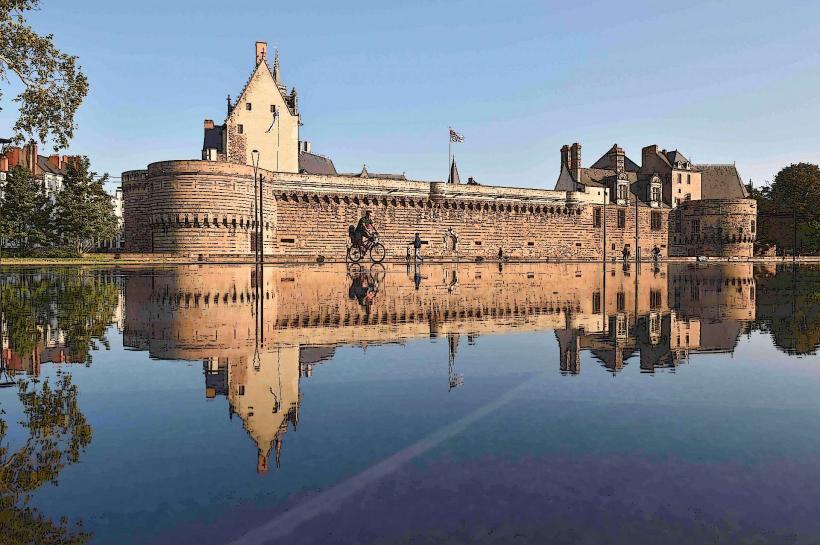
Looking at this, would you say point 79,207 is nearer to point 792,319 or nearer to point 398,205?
point 398,205

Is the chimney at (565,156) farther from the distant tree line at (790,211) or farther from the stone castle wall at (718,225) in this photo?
the distant tree line at (790,211)

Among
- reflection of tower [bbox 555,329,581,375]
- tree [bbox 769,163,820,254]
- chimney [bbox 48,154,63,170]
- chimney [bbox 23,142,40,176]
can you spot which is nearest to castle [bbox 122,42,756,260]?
tree [bbox 769,163,820,254]

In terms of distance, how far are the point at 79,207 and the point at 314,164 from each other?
91.2ft

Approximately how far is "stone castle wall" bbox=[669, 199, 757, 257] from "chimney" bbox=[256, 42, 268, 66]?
176ft

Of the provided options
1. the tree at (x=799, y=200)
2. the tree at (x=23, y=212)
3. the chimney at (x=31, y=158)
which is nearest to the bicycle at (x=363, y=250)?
the tree at (x=23, y=212)

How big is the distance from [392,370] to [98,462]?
12.3 feet

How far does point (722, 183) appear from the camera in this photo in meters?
81.4

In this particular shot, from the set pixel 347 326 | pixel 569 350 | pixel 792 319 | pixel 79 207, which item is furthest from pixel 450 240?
pixel 569 350

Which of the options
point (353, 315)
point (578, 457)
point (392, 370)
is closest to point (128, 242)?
point (353, 315)

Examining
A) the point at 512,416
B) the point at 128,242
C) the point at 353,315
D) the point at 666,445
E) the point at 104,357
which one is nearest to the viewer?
the point at 666,445

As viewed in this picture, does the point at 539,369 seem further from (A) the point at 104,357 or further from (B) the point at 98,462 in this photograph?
(A) the point at 104,357

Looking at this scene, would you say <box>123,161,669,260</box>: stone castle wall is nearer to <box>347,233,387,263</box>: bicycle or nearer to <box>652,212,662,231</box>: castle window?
<box>652,212,662,231</box>: castle window

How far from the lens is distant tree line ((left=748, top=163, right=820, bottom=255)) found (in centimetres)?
8306

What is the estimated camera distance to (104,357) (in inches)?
313
